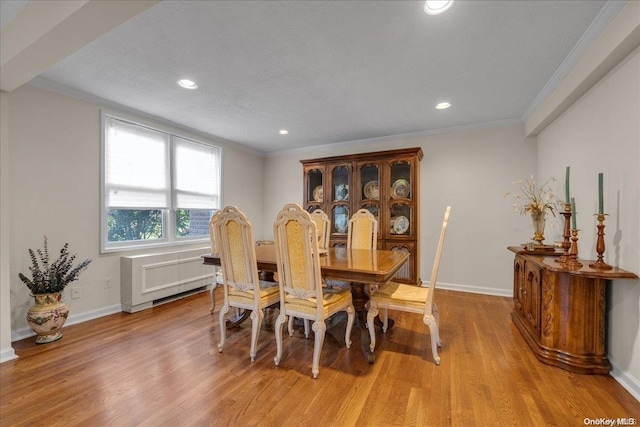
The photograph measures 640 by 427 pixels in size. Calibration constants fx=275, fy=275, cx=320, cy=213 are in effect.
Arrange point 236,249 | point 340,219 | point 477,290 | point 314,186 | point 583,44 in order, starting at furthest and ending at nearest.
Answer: point 314,186 → point 340,219 → point 477,290 → point 236,249 → point 583,44

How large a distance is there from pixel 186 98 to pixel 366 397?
317cm

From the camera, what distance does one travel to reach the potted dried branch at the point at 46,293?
7.60 ft

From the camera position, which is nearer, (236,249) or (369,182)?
(236,249)

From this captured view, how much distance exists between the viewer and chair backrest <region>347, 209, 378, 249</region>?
3.26m

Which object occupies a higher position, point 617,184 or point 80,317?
point 617,184

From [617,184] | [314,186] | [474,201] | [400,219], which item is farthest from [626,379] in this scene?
[314,186]

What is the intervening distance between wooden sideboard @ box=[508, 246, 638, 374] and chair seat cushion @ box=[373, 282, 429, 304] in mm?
858

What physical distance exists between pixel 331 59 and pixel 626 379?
2.96 m

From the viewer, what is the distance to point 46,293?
2393mm

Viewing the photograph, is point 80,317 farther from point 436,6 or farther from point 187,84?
point 436,6

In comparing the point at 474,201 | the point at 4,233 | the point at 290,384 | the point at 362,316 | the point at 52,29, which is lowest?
the point at 290,384

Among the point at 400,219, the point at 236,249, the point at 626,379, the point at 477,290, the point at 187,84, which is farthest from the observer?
the point at 400,219

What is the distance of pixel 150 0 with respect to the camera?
1.30 m

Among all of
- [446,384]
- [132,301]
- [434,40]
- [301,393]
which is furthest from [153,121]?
[446,384]
